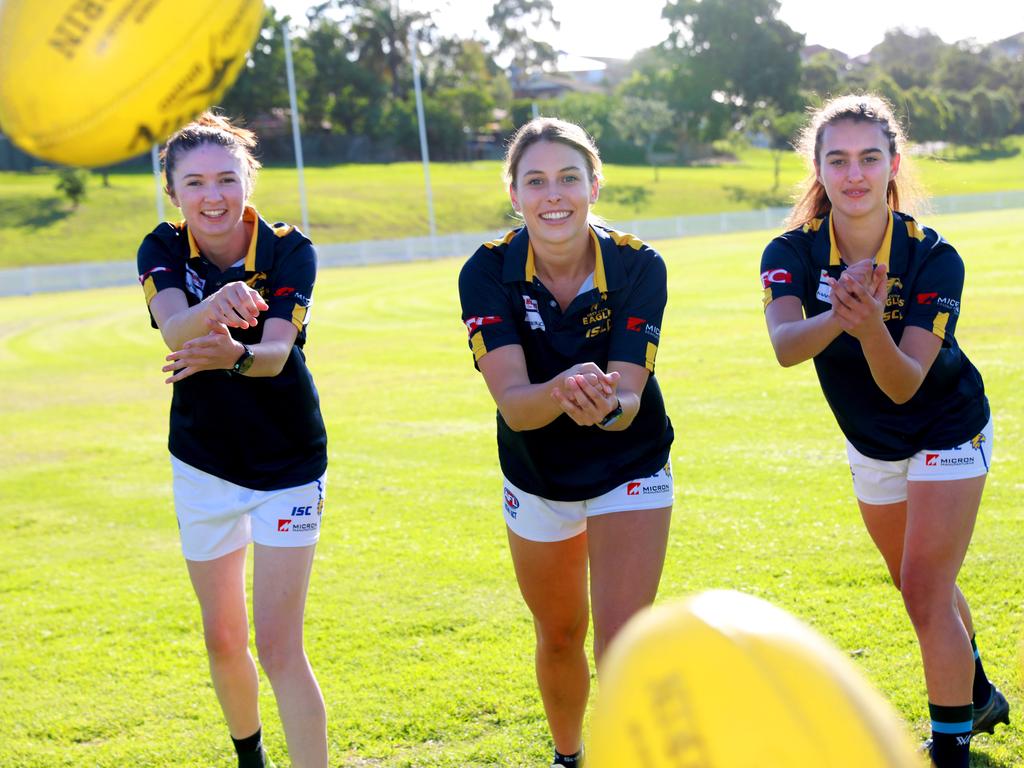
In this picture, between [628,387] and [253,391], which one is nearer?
[628,387]

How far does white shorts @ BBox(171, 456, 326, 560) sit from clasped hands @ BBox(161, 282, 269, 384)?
1.81ft

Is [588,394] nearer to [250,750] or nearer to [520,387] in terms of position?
[520,387]

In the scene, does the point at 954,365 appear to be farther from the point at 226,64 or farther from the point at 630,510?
the point at 226,64

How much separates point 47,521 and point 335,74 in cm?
8019

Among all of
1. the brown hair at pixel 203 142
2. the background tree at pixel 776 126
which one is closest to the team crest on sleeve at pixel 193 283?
the brown hair at pixel 203 142

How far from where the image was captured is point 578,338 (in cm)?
440

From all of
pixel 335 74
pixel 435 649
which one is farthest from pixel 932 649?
pixel 335 74

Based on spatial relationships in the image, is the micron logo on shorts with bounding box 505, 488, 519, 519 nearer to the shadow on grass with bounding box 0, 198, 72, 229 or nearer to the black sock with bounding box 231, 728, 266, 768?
the black sock with bounding box 231, 728, 266, 768

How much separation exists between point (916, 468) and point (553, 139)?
73.8 inches

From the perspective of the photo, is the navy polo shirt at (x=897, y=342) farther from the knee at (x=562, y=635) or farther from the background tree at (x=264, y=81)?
the background tree at (x=264, y=81)

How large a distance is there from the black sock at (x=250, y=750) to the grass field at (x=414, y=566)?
0.33 meters

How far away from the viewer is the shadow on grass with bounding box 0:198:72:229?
6156 centimetres

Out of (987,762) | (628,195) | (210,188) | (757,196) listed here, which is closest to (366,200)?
(628,195)

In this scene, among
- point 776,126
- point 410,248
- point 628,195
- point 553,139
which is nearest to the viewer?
point 553,139
